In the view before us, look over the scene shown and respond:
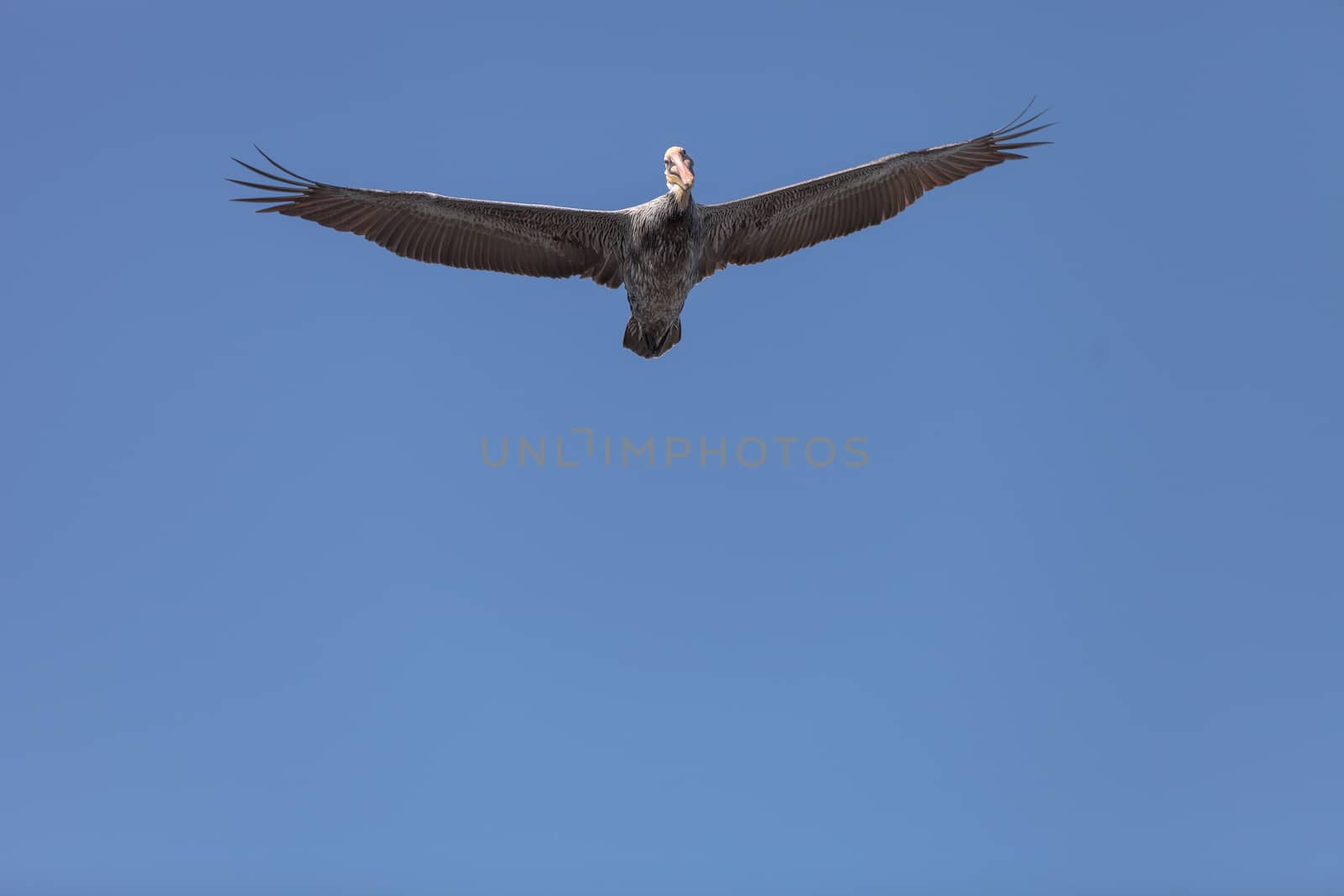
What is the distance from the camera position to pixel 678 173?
12773 mm

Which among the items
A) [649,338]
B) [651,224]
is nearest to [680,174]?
[651,224]

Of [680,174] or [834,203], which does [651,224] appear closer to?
[680,174]

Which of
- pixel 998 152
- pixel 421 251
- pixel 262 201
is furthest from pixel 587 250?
pixel 998 152

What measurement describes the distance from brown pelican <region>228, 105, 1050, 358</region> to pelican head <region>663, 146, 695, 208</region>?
0.6 inches

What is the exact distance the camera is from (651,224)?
1305 centimetres

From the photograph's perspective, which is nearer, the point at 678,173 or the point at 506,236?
the point at 678,173

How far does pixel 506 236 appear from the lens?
13.9 m

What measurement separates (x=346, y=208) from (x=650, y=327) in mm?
3855

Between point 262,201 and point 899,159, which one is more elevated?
point 899,159

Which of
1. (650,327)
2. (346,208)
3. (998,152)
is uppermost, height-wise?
(998,152)

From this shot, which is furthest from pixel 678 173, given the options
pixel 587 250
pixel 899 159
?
pixel 899 159

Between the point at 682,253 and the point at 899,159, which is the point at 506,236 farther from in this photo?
the point at 899,159

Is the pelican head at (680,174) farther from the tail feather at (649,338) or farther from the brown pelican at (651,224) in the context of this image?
the tail feather at (649,338)

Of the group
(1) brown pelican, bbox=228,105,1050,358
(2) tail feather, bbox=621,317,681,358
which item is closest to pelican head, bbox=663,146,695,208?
(1) brown pelican, bbox=228,105,1050,358
